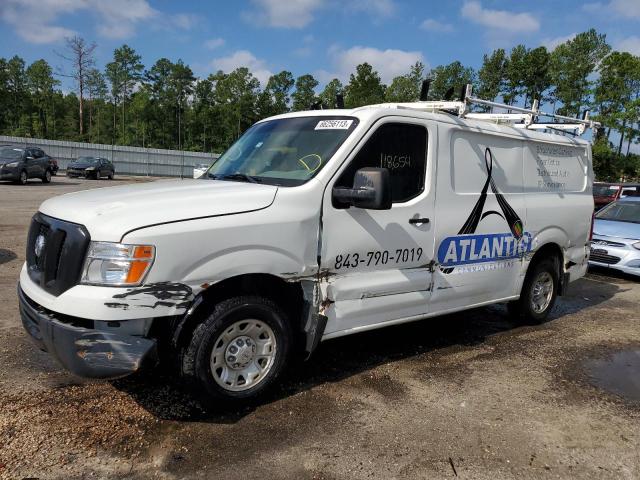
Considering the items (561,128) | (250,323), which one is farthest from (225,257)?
(561,128)

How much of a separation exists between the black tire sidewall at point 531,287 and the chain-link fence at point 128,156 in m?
32.9

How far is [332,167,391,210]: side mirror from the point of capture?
3520 mm

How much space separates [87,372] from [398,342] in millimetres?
3085

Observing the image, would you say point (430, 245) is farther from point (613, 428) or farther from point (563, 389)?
point (613, 428)

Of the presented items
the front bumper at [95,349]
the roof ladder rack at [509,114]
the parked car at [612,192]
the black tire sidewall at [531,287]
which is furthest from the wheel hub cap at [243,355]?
the parked car at [612,192]

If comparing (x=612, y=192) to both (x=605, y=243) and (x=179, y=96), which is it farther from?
(x=179, y=96)

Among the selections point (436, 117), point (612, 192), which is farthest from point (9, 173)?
point (612, 192)

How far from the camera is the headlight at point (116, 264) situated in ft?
9.73

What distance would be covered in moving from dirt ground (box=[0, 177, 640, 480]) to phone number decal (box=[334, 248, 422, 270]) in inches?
38.5

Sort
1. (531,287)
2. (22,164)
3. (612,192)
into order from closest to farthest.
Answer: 1. (531,287)
2. (612,192)
3. (22,164)

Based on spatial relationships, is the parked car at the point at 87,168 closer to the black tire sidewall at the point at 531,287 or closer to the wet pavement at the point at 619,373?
the black tire sidewall at the point at 531,287

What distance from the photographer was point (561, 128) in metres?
6.22

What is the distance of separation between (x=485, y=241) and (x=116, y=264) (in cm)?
344

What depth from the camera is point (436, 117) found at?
449 centimetres
